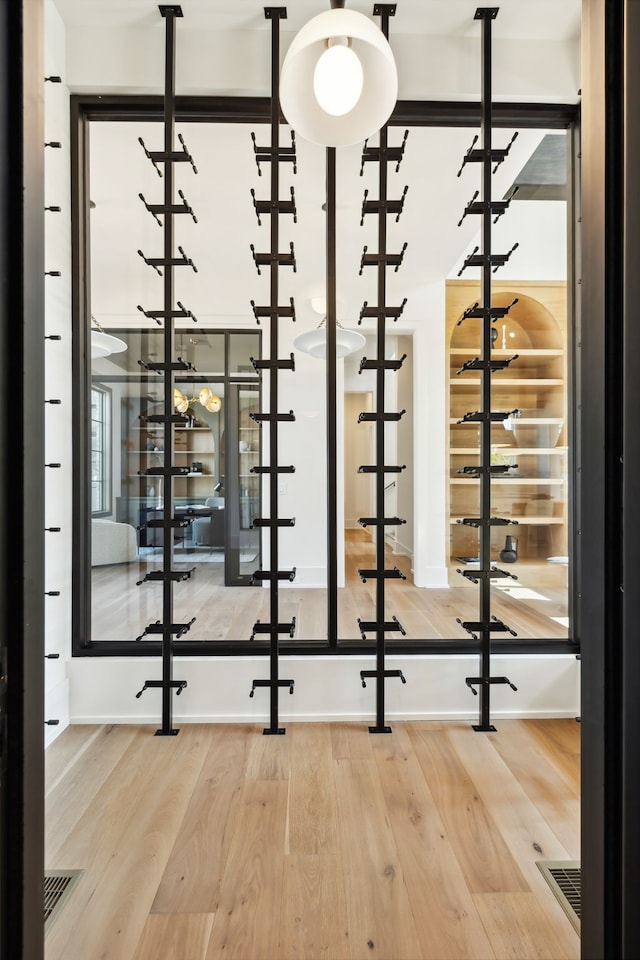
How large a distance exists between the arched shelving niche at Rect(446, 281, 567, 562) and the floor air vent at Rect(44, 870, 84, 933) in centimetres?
190

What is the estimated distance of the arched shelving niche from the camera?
2.62 m

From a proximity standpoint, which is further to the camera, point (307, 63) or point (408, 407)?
point (408, 407)

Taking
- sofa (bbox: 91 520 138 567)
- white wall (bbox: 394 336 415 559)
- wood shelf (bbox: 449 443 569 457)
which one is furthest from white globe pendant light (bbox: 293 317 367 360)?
sofa (bbox: 91 520 138 567)

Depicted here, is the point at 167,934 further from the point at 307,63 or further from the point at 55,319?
the point at 307,63

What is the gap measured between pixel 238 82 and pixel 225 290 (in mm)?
894

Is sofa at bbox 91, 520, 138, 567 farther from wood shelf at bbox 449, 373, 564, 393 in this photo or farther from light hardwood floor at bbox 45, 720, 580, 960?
wood shelf at bbox 449, 373, 564, 393

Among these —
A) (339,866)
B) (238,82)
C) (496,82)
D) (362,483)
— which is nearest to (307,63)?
(238,82)

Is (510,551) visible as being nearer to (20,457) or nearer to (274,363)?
(274,363)

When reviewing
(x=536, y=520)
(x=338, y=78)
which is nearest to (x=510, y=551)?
(x=536, y=520)

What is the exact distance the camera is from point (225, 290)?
101 inches

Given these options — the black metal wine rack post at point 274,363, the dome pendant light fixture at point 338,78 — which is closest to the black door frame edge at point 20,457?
the dome pendant light fixture at point 338,78

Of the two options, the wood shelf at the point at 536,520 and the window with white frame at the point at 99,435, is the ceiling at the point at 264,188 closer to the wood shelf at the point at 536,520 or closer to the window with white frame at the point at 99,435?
the window with white frame at the point at 99,435

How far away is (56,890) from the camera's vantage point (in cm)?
145

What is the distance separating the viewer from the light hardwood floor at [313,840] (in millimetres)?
1308
